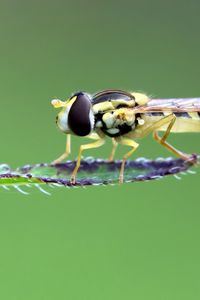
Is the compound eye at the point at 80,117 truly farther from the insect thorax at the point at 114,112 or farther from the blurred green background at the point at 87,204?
the blurred green background at the point at 87,204

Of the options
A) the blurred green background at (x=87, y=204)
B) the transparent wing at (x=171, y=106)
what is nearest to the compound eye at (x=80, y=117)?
the transparent wing at (x=171, y=106)

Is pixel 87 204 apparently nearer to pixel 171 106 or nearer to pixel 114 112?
pixel 171 106

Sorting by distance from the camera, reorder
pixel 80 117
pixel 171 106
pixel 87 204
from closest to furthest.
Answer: pixel 80 117
pixel 171 106
pixel 87 204

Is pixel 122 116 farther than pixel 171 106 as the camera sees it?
No

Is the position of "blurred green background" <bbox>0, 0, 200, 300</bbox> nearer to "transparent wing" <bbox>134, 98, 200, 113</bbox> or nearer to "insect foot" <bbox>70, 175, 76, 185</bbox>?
"transparent wing" <bbox>134, 98, 200, 113</bbox>

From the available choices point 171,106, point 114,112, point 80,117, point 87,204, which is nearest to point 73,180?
point 80,117

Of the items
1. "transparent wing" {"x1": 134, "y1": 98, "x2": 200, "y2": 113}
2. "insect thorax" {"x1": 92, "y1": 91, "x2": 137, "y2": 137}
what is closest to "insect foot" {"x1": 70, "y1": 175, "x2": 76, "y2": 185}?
"insect thorax" {"x1": 92, "y1": 91, "x2": 137, "y2": 137}

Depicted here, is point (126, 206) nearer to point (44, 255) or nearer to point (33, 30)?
point (44, 255)
